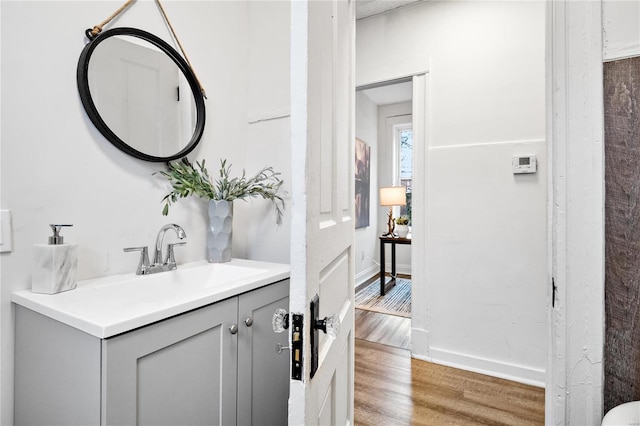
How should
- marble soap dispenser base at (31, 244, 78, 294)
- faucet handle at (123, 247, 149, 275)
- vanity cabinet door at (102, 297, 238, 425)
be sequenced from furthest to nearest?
faucet handle at (123, 247, 149, 275)
marble soap dispenser base at (31, 244, 78, 294)
vanity cabinet door at (102, 297, 238, 425)

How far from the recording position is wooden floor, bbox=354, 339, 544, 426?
1.61m

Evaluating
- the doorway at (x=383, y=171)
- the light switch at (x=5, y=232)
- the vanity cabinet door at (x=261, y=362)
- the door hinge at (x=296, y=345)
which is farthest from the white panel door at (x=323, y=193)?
the doorway at (x=383, y=171)

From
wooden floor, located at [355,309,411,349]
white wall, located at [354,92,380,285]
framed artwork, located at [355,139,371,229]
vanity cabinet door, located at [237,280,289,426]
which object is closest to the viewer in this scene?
vanity cabinet door, located at [237,280,289,426]

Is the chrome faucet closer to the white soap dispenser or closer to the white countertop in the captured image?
the white countertop

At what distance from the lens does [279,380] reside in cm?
127

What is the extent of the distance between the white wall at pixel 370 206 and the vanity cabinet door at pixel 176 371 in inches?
122

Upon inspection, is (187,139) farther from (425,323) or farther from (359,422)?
(425,323)

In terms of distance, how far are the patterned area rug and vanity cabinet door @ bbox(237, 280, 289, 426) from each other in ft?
6.58

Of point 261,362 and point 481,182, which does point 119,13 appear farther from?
point 481,182

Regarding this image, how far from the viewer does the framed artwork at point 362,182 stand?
13.3 ft

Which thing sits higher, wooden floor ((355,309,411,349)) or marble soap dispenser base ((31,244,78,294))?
marble soap dispenser base ((31,244,78,294))

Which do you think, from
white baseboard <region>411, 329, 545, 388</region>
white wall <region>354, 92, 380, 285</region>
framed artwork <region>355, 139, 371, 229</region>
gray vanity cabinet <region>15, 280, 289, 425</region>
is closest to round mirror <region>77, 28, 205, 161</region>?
gray vanity cabinet <region>15, 280, 289, 425</region>

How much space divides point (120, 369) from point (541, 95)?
2.31 m

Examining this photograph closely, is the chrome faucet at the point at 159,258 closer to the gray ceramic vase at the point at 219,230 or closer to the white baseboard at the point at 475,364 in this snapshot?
the gray ceramic vase at the point at 219,230
